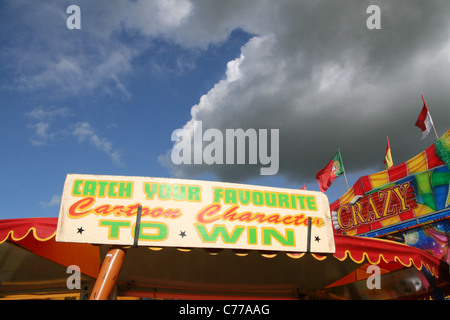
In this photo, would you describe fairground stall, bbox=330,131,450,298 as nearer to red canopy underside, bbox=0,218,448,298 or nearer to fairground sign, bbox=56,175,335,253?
red canopy underside, bbox=0,218,448,298

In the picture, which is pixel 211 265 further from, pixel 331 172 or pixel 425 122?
pixel 331 172

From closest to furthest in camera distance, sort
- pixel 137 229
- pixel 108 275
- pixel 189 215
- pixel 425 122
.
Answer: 1. pixel 108 275
2. pixel 137 229
3. pixel 189 215
4. pixel 425 122

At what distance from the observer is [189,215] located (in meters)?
4.13

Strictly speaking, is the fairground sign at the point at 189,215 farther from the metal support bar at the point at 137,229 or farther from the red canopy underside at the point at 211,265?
the red canopy underside at the point at 211,265

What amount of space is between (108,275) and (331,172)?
700 inches

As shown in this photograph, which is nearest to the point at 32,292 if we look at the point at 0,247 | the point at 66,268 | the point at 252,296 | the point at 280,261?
the point at 66,268

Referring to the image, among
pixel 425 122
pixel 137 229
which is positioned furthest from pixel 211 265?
pixel 425 122

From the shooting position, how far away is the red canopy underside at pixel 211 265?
4750mm

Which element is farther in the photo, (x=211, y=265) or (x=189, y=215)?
(x=211, y=265)

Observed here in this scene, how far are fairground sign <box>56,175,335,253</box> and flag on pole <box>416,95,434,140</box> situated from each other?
12371 mm

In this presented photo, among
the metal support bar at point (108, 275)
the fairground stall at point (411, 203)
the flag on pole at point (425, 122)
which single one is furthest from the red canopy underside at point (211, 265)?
the flag on pole at point (425, 122)

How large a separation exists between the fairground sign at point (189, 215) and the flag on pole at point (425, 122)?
12.4 metres

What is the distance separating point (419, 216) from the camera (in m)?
12.7
